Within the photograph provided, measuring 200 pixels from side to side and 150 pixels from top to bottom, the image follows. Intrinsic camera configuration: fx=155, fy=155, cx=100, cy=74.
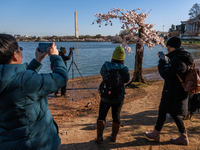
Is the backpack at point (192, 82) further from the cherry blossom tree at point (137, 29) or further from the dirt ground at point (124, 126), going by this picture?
the cherry blossom tree at point (137, 29)

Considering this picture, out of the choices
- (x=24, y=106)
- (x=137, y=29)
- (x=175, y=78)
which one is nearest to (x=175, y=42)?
(x=175, y=78)

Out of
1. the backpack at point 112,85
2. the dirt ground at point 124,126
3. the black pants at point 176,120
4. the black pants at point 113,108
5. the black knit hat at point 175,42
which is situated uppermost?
the black knit hat at point 175,42

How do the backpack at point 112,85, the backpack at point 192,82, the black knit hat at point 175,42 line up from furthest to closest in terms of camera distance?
the black knit hat at point 175,42 < the backpack at point 112,85 < the backpack at point 192,82

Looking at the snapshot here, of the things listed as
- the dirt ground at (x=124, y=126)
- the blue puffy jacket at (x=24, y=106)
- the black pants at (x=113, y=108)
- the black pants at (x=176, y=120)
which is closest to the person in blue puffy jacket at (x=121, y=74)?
the black pants at (x=113, y=108)

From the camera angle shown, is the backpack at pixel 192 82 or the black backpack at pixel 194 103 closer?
the backpack at pixel 192 82

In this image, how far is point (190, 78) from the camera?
2.65 metres

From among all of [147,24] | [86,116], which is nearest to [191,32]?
[147,24]

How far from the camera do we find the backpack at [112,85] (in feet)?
8.92

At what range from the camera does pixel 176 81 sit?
2.78 meters

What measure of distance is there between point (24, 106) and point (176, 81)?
97.8 inches

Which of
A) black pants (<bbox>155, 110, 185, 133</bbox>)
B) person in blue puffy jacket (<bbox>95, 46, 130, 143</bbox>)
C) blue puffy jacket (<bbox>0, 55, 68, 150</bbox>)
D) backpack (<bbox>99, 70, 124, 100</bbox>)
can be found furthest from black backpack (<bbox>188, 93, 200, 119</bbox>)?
blue puffy jacket (<bbox>0, 55, 68, 150</bbox>)

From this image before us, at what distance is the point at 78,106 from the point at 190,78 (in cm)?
390

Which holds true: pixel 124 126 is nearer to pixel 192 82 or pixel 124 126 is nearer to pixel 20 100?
pixel 192 82

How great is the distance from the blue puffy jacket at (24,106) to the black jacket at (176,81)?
198 cm
